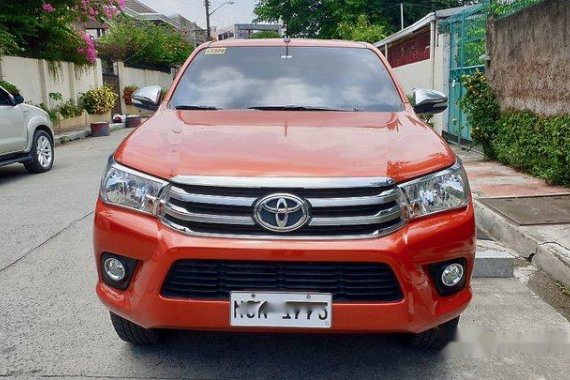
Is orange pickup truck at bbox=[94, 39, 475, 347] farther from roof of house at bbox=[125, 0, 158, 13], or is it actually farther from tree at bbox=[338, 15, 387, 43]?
roof of house at bbox=[125, 0, 158, 13]

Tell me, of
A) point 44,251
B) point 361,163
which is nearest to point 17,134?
point 44,251

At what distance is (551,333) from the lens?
3.12 meters

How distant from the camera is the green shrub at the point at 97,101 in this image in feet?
59.4

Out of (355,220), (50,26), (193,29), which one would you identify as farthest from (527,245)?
(193,29)

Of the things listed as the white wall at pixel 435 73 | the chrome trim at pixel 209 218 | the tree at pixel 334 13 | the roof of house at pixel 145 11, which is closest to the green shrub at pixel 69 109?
A: the white wall at pixel 435 73

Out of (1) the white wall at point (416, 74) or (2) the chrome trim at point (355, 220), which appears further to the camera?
(1) the white wall at point (416, 74)

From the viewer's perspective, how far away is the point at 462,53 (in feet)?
33.8

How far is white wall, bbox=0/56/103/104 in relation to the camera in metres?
13.6

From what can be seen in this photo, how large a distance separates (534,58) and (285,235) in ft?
19.6

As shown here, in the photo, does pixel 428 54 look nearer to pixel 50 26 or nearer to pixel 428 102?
pixel 50 26

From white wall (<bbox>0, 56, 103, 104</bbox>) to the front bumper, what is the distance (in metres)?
12.4

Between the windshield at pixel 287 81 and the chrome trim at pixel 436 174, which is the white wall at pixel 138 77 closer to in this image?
the windshield at pixel 287 81

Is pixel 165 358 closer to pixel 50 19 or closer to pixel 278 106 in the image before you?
pixel 278 106

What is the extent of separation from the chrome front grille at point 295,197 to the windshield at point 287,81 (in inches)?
45.6
